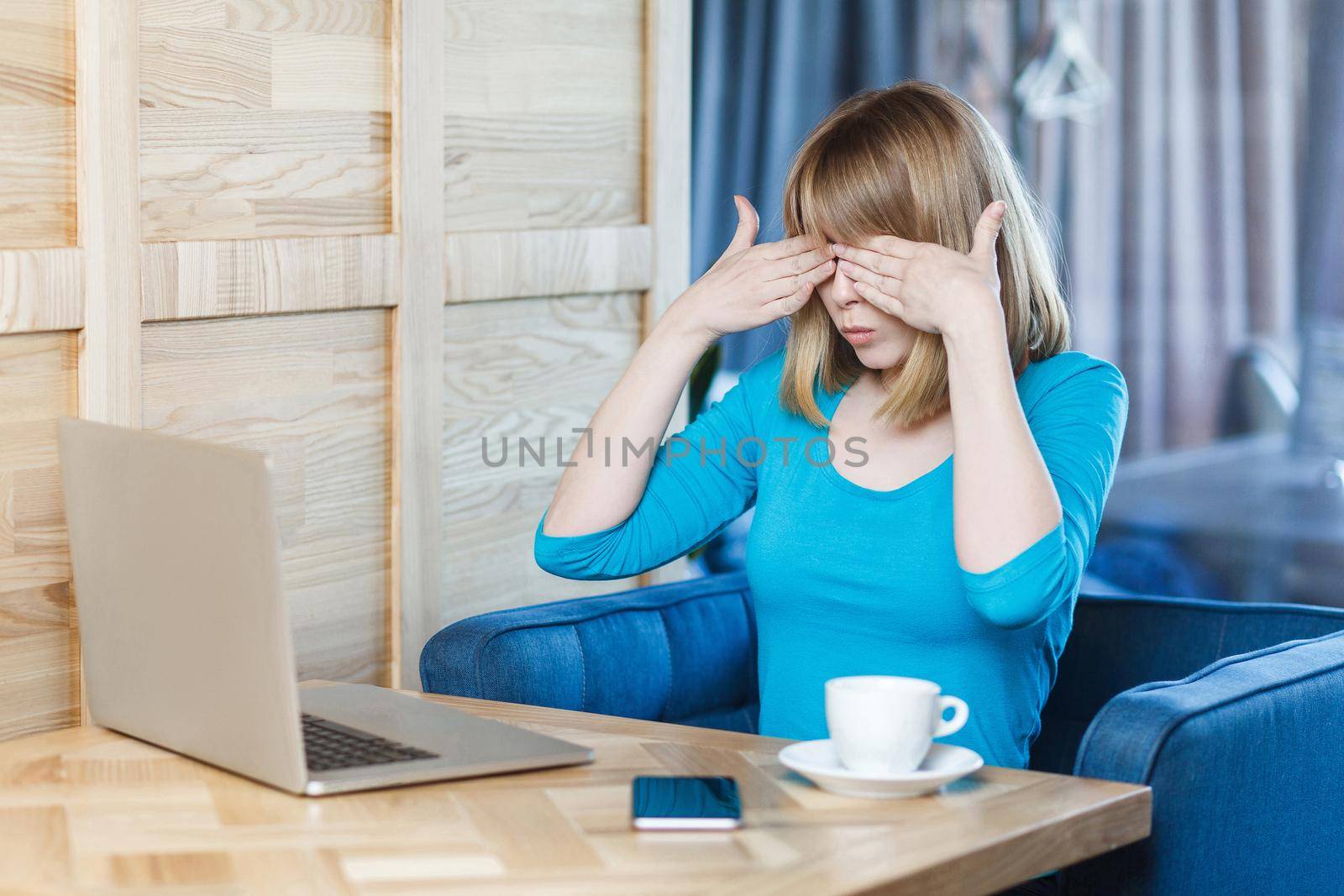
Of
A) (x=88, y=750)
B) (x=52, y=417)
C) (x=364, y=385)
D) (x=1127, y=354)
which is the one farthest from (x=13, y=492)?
(x=1127, y=354)

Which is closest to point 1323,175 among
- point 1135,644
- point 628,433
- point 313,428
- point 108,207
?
point 1135,644

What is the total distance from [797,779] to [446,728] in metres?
0.30

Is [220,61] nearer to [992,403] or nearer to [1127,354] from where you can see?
[992,403]

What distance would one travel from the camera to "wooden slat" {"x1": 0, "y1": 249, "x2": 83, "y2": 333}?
1410 mm

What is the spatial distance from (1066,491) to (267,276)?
2.79 ft

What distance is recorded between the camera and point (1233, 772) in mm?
1315

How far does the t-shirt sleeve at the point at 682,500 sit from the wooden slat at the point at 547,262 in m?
0.33

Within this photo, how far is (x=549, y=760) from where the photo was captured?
1178 mm

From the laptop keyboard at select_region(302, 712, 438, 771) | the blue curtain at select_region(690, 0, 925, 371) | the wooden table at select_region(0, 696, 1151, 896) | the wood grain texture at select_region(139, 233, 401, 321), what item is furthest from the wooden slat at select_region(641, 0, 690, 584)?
the blue curtain at select_region(690, 0, 925, 371)

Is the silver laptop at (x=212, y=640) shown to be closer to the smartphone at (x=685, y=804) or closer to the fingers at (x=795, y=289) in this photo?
the smartphone at (x=685, y=804)

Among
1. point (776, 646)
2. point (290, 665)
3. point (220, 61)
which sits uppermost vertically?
point (220, 61)

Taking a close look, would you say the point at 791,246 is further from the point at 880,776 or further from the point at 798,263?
the point at 880,776

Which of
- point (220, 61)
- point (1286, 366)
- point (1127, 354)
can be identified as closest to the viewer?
point (220, 61)

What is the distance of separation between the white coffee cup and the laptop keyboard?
0.31m
